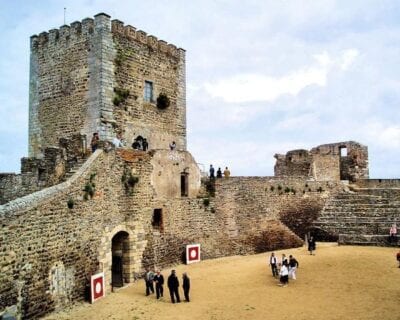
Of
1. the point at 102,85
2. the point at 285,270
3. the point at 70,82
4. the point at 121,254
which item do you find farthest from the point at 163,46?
the point at 285,270

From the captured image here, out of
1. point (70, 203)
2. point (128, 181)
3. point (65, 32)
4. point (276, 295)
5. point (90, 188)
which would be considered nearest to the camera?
point (70, 203)

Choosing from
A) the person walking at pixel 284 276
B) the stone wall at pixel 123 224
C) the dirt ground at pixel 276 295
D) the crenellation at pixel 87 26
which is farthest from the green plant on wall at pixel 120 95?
the person walking at pixel 284 276

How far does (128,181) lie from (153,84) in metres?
7.61

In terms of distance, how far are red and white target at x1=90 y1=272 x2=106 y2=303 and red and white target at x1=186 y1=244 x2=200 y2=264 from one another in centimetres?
587

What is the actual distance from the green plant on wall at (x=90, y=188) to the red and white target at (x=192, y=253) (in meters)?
6.94

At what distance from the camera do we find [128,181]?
720 inches

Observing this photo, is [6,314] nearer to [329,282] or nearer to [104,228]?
[104,228]

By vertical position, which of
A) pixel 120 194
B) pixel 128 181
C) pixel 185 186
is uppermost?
pixel 128 181

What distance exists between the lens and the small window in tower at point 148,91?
23639mm

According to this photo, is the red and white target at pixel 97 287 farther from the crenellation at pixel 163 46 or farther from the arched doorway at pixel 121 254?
the crenellation at pixel 163 46

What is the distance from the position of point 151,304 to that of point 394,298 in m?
7.84

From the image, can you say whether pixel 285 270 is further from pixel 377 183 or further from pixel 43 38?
pixel 377 183

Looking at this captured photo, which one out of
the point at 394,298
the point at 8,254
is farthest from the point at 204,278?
the point at 8,254

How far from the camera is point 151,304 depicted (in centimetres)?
1514
